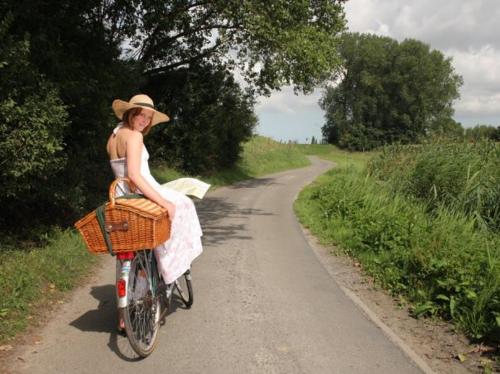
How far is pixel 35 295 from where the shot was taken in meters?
5.55

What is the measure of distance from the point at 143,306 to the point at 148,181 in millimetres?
1130

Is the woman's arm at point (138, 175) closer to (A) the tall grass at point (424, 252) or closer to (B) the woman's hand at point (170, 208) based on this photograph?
(B) the woman's hand at point (170, 208)

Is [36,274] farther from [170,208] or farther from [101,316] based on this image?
[170,208]

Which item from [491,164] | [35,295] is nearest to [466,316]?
[35,295]

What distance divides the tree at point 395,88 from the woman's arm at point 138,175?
6989cm

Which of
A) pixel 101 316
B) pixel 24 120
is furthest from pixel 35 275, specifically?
pixel 24 120

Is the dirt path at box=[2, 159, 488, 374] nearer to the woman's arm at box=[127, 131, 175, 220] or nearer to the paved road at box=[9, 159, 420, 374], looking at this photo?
the paved road at box=[9, 159, 420, 374]

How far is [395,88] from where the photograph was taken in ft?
249

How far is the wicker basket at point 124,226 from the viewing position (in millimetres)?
3918

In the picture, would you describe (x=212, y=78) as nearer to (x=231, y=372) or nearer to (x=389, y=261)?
(x=389, y=261)

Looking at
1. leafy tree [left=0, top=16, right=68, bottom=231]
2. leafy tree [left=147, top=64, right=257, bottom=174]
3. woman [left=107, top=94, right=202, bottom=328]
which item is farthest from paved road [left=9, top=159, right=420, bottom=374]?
leafy tree [left=147, top=64, right=257, bottom=174]

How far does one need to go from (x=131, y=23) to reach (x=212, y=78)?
7.00 metres

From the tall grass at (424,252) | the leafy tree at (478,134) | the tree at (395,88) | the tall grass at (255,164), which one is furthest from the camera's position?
the tree at (395,88)

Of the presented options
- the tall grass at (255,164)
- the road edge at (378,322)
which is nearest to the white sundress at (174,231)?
the road edge at (378,322)
